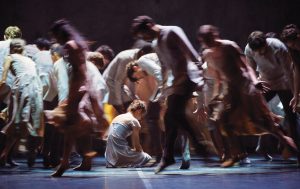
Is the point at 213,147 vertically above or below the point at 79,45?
below

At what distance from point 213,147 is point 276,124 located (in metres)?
1.12

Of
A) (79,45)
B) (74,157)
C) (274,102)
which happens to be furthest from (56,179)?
(274,102)

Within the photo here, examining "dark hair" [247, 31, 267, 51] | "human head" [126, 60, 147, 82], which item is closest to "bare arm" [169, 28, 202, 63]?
"dark hair" [247, 31, 267, 51]

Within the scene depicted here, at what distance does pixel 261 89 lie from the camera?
5684 millimetres

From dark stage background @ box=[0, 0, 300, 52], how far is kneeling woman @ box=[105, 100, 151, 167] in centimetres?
351

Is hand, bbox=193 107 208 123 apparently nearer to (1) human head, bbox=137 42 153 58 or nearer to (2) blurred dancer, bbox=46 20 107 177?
(1) human head, bbox=137 42 153 58

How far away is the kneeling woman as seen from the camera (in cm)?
652

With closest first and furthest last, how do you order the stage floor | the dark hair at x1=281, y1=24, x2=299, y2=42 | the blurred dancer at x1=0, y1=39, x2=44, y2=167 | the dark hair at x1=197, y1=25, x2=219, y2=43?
the stage floor < the dark hair at x1=197, y1=25, x2=219, y2=43 < the dark hair at x1=281, y1=24, x2=299, y2=42 < the blurred dancer at x1=0, y1=39, x2=44, y2=167

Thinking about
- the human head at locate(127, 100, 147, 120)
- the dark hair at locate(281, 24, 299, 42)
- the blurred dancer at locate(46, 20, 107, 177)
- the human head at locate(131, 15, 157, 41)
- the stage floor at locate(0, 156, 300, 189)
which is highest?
the human head at locate(131, 15, 157, 41)

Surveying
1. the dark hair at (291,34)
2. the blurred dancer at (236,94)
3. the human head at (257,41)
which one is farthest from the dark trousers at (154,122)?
the dark hair at (291,34)

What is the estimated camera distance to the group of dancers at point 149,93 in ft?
17.7

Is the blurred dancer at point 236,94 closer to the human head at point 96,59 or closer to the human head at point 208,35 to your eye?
the human head at point 208,35

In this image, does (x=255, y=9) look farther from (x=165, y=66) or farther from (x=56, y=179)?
(x=56, y=179)

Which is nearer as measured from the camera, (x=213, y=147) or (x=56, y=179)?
(x=56, y=179)
